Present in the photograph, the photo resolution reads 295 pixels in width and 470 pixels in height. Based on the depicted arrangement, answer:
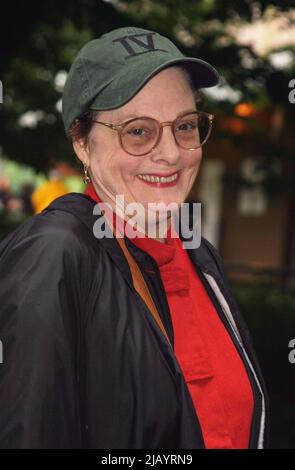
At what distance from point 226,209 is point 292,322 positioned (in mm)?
11397

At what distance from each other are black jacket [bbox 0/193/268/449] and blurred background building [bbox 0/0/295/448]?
4.03 meters

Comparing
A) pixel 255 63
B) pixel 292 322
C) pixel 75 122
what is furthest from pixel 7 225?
pixel 75 122

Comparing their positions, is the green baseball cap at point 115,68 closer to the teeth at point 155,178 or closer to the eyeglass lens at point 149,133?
the eyeglass lens at point 149,133

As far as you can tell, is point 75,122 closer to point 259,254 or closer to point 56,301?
point 56,301

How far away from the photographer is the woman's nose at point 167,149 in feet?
6.57

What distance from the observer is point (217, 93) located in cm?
785

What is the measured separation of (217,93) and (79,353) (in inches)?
258

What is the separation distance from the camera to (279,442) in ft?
21.1

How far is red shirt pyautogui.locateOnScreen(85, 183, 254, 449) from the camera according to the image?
1.89m
